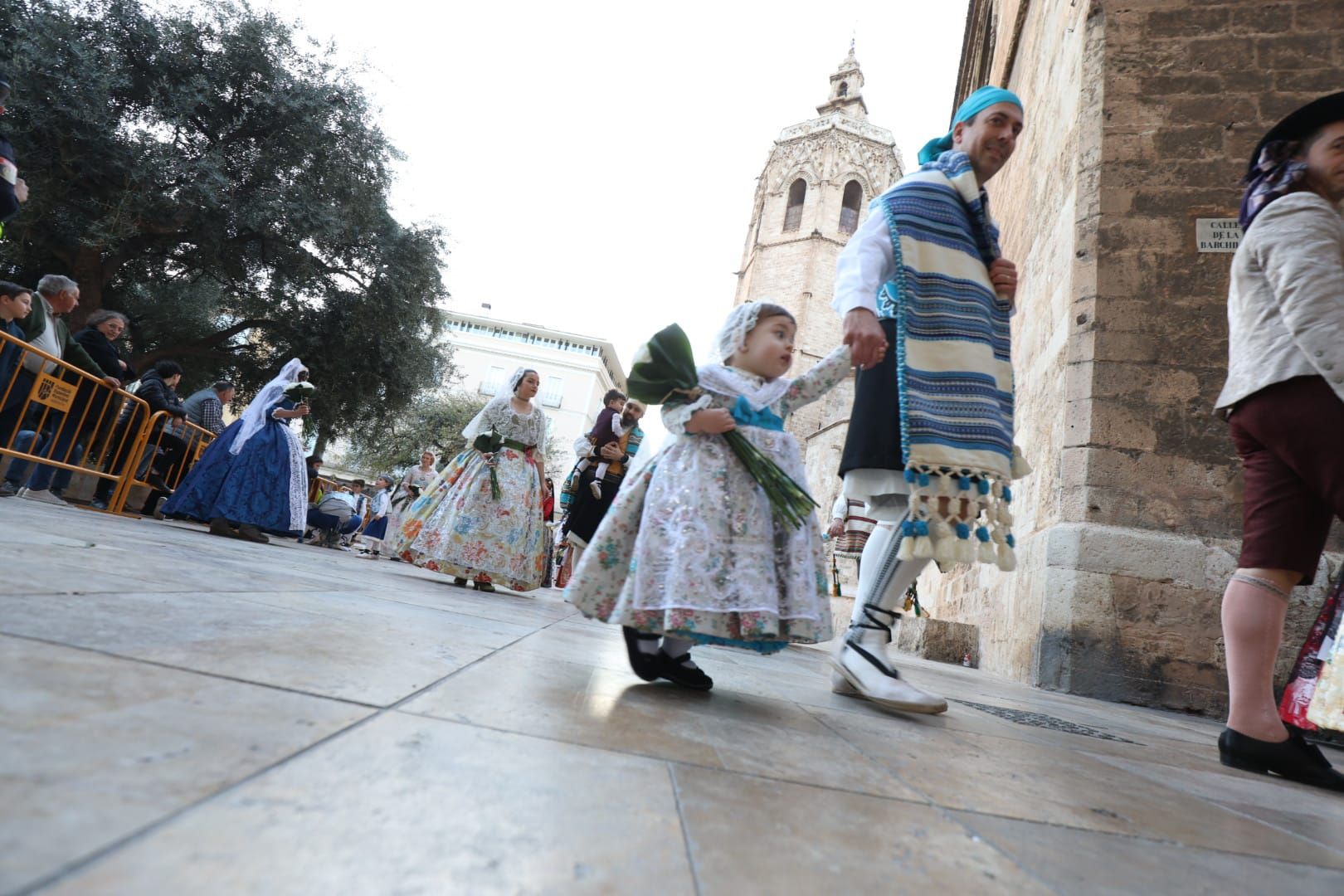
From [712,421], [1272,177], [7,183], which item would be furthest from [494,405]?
[1272,177]

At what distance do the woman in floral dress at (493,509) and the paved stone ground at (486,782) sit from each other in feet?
12.3

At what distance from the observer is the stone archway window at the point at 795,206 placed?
32500 millimetres

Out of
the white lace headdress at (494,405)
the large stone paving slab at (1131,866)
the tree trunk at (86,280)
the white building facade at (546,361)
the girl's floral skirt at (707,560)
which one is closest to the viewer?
the large stone paving slab at (1131,866)

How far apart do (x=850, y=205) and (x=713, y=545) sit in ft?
109

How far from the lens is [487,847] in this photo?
2.39 feet

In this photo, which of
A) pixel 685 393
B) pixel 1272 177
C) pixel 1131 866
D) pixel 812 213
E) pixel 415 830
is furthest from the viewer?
pixel 812 213

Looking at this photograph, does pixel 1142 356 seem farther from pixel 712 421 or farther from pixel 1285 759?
pixel 712 421

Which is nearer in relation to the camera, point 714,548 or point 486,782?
point 486,782

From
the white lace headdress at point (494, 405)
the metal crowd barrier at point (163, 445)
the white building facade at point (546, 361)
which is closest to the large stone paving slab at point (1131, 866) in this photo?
the white lace headdress at point (494, 405)

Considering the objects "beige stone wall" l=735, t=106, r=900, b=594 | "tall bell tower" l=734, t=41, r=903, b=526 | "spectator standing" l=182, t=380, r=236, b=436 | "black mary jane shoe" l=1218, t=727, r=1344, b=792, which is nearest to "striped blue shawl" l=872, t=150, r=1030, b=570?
"black mary jane shoe" l=1218, t=727, r=1344, b=792

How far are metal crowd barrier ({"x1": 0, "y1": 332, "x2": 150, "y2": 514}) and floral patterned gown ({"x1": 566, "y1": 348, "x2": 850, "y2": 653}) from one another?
550 cm

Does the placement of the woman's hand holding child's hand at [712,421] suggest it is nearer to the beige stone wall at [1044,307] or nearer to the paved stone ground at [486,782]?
the paved stone ground at [486,782]

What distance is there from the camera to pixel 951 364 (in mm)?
2662

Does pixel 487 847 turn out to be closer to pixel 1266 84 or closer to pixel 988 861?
pixel 988 861
